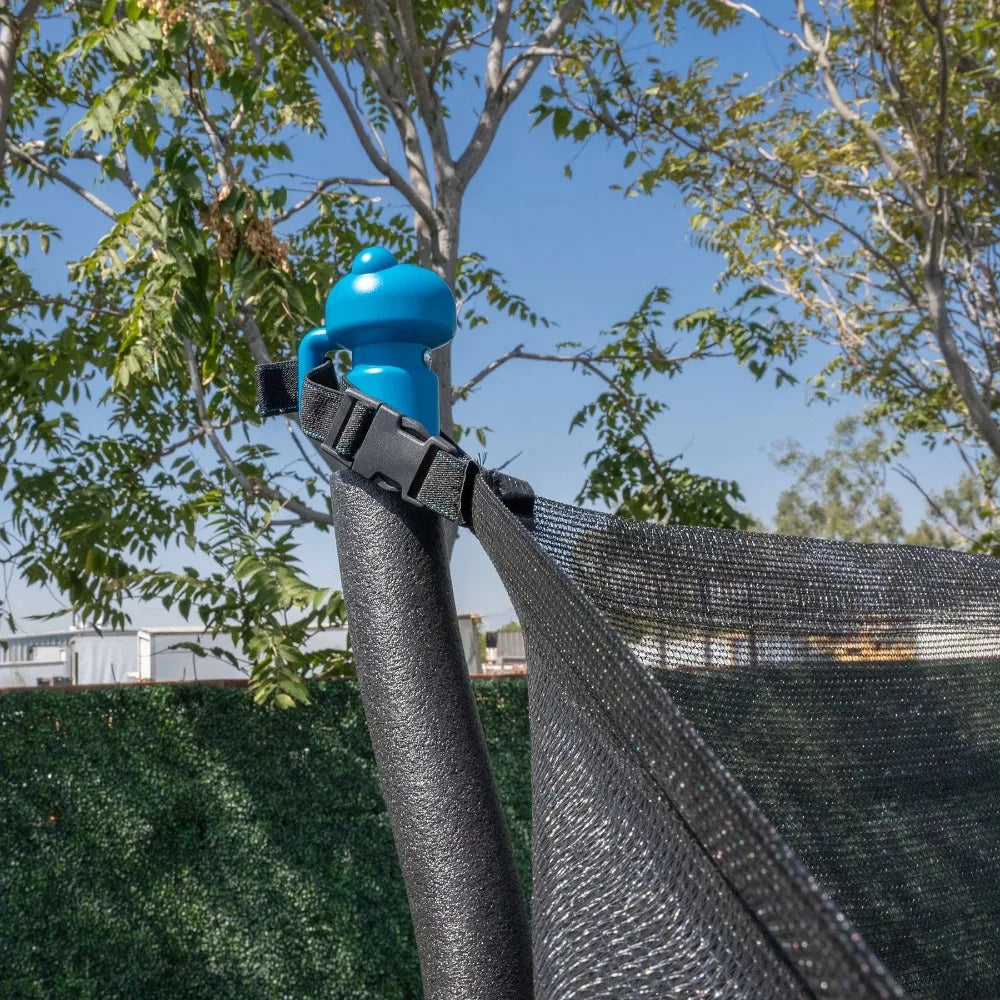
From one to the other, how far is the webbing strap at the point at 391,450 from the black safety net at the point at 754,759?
1.3 inches

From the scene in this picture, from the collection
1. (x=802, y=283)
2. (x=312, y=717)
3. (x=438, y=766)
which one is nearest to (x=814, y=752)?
(x=438, y=766)

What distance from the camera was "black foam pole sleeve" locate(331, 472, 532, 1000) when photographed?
90 cm

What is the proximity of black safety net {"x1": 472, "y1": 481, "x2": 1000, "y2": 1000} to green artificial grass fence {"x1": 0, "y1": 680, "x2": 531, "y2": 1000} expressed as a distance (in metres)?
2.92

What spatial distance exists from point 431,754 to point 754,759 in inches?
11.3

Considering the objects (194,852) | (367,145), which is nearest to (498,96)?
(367,145)

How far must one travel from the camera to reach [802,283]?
8.66m

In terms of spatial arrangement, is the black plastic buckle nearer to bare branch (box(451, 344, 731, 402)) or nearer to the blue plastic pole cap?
the blue plastic pole cap

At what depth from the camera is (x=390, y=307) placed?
3.45 feet

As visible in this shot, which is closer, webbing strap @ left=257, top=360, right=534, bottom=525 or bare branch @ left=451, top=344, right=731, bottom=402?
webbing strap @ left=257, top=360, right=534, bottom=525

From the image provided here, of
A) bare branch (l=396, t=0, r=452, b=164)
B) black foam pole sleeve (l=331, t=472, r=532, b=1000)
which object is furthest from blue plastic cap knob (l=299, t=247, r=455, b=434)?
bare branch (l=396, t=0, r=452, b=164)

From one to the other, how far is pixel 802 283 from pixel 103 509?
6.52 m

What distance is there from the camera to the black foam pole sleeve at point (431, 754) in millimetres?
901

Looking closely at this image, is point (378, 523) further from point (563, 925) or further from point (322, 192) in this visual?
point (322, 192)

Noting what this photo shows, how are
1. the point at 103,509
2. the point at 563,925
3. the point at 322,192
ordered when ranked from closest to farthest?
the point at 563,925
the point at 103,509
the point at 322,192
